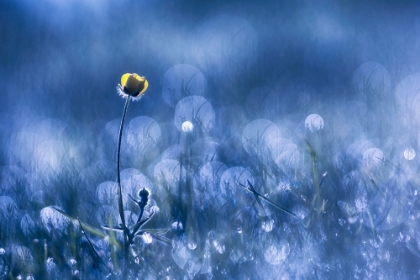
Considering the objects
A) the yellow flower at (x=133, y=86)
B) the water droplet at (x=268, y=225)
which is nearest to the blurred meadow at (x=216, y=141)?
the water droplet at (x=268, y=225)

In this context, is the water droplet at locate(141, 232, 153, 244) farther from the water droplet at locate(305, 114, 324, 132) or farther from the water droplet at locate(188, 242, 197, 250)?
the water droplet at locate(305, 114, 324, 132)

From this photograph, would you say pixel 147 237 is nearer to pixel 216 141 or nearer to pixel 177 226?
pixel 177 226

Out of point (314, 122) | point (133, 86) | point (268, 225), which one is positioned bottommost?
point (314, 122)

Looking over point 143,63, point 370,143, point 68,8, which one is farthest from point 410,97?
point 68,8

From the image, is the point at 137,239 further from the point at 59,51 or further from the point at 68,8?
the point at 68,8

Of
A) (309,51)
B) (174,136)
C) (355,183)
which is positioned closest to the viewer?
(355,183)

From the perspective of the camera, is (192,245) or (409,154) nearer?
(192,245)

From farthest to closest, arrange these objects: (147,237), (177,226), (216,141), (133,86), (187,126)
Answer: (187,126)
(216,141)
(133,86)
(177,226)
(147,237)

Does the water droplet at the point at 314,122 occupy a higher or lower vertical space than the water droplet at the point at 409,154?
lower

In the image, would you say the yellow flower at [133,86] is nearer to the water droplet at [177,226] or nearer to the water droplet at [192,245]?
the water droplet at [177,226]

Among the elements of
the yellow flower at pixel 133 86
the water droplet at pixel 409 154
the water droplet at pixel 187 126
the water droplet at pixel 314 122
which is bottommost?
the water droplet at pixel 314 122

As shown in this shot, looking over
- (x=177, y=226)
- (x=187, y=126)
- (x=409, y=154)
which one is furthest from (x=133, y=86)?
(x=409, y=154)
